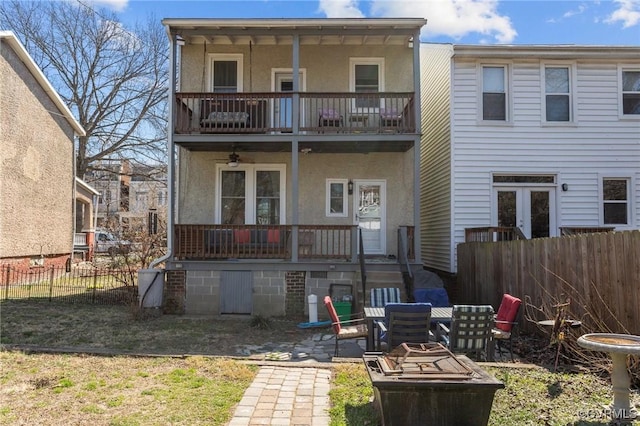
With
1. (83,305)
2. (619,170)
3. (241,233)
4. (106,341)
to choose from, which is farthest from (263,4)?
(619,170)

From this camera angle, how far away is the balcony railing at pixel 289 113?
10562 mm

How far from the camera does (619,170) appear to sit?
37.7 ft

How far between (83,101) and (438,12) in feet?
80.2

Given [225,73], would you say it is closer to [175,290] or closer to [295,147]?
[295,147]

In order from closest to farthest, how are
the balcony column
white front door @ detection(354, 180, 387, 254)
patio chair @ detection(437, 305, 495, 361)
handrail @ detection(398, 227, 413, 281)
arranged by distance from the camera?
patio chair @ detection(437, 305, 495, 361)
handrail @ detection(398, 227, 413, 281)
the balcony column
white front door @ detection(354, 180, 387, 254)

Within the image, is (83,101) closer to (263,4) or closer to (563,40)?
(263,4)

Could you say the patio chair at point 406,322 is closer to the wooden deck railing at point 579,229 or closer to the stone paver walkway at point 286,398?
the stone paver walkway at point 286,398

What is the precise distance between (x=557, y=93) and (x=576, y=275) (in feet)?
22.4

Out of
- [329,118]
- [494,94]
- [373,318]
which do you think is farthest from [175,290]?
[494,94]

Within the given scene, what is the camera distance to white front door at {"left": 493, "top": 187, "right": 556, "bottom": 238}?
11438 mm

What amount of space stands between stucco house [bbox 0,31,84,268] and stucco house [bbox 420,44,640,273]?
45.5 feet

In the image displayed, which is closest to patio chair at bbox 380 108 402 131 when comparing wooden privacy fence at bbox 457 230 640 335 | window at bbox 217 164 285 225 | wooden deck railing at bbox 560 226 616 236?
window at bbox 217 164 285 225

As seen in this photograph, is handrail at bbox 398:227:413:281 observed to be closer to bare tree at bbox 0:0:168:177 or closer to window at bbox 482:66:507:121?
window at bbox 482:66:507:121

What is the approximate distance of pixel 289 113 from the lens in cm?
1131
